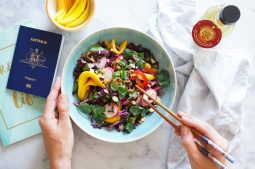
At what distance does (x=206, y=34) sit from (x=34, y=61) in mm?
487

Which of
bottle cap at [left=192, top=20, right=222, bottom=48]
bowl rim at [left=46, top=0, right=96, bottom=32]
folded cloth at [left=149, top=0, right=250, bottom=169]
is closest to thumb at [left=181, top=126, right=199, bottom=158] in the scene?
folded cloth at [left=149, top=0, right=250, bottom=169]

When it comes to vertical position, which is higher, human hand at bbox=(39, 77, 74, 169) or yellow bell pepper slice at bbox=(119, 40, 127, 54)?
yellow bell pepper slice at bbox=(119, 40, 127, 54)

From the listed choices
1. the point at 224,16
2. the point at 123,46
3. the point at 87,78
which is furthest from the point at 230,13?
the point at 87,78

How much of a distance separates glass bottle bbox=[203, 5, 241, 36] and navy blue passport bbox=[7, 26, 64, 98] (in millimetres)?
424

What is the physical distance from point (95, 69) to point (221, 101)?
0.36 m

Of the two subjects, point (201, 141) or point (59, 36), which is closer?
point (201, 141)

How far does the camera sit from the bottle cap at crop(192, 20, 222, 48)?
39.0 inches

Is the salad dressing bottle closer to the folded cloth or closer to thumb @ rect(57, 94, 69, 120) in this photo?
the folded cloth

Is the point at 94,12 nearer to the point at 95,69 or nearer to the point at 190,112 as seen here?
the point at 95,69

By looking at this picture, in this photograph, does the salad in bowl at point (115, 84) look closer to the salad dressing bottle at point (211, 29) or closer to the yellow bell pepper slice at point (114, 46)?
the yellow bell pepper slice at point (114, 46)

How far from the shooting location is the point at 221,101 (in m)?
1.01

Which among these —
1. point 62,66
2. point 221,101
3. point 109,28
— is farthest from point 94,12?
point 221,101

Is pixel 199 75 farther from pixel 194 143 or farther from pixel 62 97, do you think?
pixel 62 97

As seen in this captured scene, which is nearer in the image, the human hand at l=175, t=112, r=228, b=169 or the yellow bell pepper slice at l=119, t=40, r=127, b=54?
the human hand at l=175, t=112, r=228, b=169
